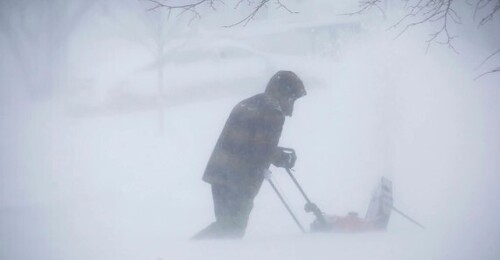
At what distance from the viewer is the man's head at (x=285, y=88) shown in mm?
3747

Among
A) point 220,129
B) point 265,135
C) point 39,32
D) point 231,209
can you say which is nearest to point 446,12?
A: point 265,135

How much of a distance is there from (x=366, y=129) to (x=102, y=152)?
8498 millimetres

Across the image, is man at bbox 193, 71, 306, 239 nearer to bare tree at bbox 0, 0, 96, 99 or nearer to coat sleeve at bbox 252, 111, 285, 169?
coat sleeve at bbox 252, 111, 285, 169

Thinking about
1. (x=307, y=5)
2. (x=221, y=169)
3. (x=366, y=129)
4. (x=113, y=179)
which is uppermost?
(x=307, y=5)

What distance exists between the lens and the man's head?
3747 mm

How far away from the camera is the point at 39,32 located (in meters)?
17.0

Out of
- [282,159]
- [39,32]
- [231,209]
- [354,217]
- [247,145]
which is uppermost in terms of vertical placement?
[39,32]

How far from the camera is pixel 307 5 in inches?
902

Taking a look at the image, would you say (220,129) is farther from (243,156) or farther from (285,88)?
(243,156)

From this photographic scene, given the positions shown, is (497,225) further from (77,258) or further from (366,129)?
(366,129)

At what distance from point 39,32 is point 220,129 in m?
9.41

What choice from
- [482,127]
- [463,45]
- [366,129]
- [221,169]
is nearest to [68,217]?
[221,169]

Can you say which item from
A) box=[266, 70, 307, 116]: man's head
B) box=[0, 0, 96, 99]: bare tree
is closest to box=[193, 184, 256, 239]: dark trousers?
box=[266, 70, 307, 116]: man's head

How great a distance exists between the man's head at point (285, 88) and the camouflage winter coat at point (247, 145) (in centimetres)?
14
